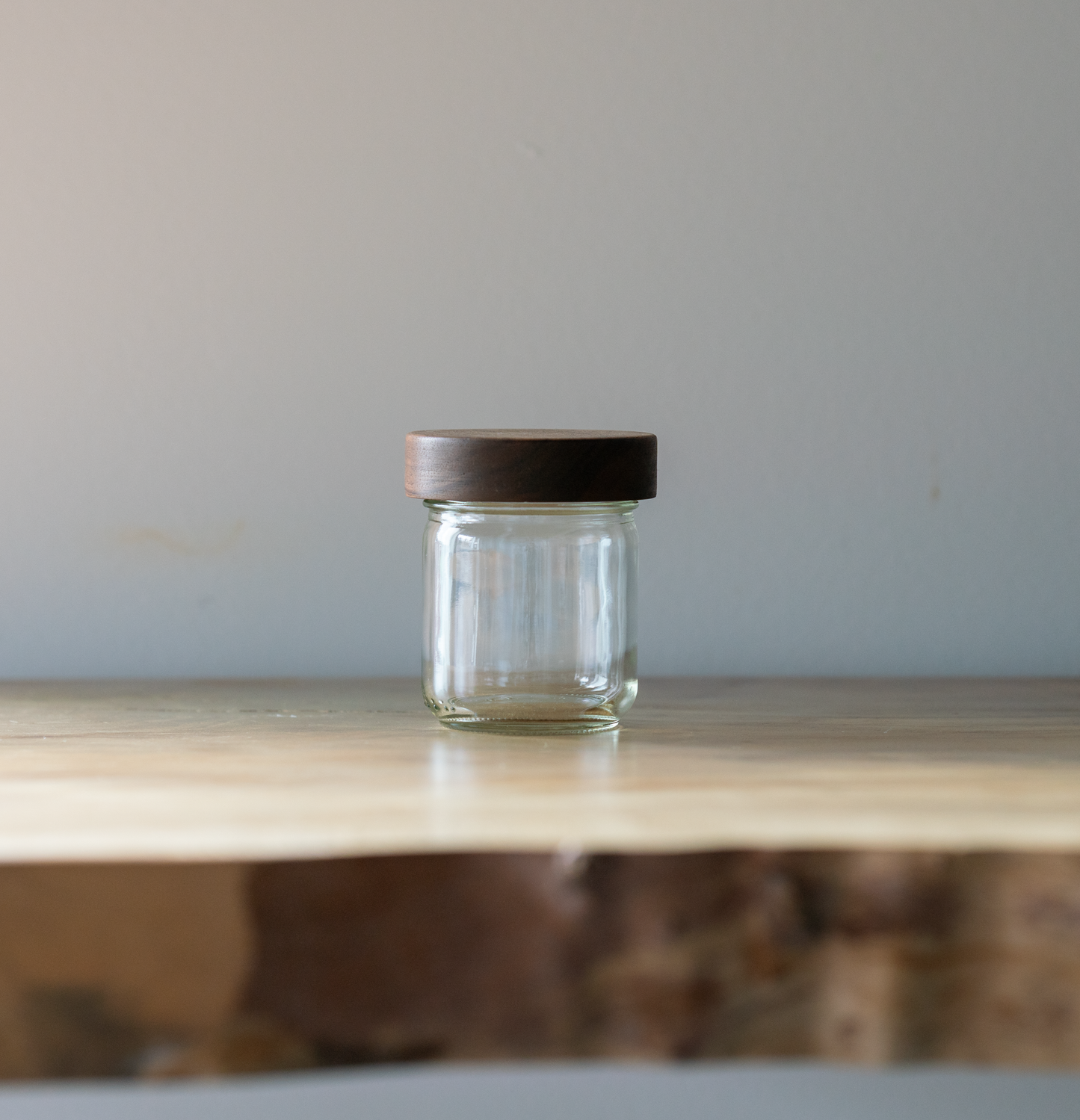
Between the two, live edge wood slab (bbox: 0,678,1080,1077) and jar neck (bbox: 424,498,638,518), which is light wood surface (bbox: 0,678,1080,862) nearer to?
live edge wood slab (bbox: 0,678,1080,1077)

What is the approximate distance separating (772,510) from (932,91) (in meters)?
0.34

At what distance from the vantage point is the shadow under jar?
82cm

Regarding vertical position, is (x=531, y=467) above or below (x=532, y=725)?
above

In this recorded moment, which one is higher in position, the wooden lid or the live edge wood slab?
the wooden lid

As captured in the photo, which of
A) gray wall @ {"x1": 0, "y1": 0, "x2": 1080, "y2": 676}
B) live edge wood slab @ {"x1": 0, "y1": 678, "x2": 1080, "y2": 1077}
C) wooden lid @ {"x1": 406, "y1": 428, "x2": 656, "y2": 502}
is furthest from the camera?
gray wall @ {"x1": 0, "y1": 0, "x2": 1080, "y2": 676}

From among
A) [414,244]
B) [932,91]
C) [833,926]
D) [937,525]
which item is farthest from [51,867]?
[932,91]

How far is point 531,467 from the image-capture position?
781 millimetres

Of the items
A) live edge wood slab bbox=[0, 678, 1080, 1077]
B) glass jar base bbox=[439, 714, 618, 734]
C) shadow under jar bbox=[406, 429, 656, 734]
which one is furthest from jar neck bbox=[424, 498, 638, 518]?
live edge wood slab bbox=[0, 678, 1080, 1077]

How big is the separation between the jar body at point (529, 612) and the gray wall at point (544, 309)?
7.2 inches

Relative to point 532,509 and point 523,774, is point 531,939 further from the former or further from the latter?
point 532,509

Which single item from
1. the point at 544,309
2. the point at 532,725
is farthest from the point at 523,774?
the point at 544,309

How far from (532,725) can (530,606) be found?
84mm

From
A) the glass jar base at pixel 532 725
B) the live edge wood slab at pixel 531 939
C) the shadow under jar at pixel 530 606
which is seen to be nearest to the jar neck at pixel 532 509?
the shadow under jar at pixel 530 606

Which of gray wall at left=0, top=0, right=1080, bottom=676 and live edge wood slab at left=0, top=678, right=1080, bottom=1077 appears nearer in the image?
live edge wood slab at left=0, top=678, right=1080, bottom=1077
